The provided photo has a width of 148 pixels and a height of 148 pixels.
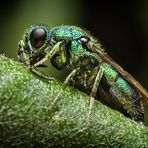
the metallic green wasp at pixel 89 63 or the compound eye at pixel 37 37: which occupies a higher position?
the compound eye at pixel 37 37

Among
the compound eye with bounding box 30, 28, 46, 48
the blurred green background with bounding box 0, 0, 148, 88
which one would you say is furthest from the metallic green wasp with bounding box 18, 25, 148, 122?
the blurred green background with bounding box 0, 0, 148, 88

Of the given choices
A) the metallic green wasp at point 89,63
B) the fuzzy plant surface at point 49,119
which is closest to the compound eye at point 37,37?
the metallic green wasp at point 89,63

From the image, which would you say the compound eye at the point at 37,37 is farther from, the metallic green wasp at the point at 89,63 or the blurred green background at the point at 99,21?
the blurred green background at the point at 99,21

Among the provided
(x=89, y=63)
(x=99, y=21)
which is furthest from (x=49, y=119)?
(x=99, y=21)

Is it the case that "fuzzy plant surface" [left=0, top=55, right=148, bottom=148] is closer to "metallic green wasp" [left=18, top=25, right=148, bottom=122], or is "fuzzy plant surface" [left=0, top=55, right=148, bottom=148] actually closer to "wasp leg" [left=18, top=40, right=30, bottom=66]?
"wasp leg" [left=18, top=40, right=30, bottom=66]

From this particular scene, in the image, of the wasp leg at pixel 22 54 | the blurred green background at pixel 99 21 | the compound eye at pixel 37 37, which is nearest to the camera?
the wasp leg at pixel 22 54

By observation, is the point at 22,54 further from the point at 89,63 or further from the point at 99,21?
the point at 99,21

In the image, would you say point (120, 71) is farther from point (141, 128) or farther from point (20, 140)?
point (20, 140)
